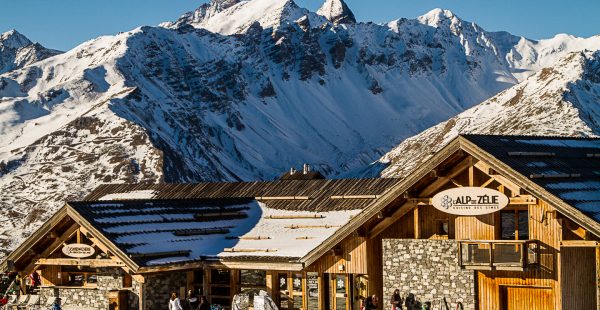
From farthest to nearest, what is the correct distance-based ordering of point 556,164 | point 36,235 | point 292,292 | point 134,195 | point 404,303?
point 134,195, point 36,235, point 292,292, point 404,303, point 556,164

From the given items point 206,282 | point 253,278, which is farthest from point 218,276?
point 253,278

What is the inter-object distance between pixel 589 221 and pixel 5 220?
147 meters

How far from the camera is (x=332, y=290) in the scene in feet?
124

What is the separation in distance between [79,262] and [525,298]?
53.9 feet

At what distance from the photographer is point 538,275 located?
32.4m

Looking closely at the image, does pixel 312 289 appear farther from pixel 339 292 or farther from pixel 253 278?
pixel 253 278

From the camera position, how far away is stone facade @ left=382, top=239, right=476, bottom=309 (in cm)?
3369

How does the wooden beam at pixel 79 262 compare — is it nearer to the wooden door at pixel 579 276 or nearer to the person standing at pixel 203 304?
the person standing at pixel 203 304

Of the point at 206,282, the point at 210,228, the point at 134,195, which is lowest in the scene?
the point at 206,282

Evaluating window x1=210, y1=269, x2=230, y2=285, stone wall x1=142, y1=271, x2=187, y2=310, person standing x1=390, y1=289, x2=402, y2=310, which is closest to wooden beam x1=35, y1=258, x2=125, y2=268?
stone wall x1=142, y1=271, x2=187, y2=310

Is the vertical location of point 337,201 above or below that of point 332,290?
above

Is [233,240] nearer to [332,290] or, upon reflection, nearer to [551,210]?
[332,290]

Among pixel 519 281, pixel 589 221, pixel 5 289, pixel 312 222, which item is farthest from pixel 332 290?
pixel 5 289

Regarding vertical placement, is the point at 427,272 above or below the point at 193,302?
above
